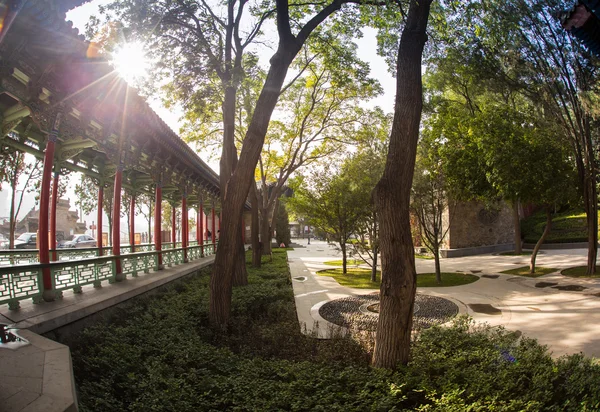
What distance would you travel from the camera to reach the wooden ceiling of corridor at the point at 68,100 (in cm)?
500

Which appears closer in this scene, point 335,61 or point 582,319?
point 582,319

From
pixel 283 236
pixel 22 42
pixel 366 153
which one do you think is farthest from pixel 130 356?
pixel 283 236

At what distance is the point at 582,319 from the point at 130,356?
798 centimetres

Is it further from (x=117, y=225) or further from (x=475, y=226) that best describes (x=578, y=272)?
(x=117, y=225)

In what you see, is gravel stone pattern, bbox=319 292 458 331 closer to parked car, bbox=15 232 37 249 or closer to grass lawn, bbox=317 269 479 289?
grass lawn, bbox=317 269 479 289

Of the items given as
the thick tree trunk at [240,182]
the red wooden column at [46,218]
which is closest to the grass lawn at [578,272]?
the thick tree trunk at [240,182]

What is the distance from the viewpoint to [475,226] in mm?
23016

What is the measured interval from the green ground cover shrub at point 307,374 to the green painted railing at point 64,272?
42.0 inches

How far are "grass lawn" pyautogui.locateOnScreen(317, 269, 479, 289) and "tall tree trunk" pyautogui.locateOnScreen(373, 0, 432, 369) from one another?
8124 mm

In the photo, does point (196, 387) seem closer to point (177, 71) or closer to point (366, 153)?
point (177, 71)

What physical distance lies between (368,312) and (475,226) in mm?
17461

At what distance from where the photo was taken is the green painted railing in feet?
16.0

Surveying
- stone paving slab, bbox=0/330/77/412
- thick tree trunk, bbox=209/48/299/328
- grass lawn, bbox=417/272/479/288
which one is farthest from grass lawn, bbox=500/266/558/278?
stone paving slab, bbox=0/330/77/412

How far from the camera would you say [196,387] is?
3.68m
